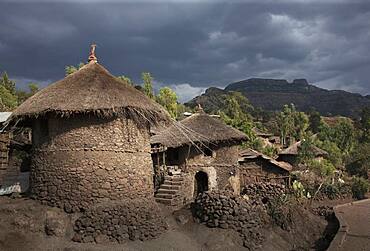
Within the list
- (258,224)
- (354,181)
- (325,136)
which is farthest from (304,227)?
(325,136)

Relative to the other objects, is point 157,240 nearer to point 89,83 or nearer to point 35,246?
point 35,246

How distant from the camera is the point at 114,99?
517 inches

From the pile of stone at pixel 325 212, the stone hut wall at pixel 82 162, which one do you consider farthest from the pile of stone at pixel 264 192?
the stone hut wall at pixel 82 162

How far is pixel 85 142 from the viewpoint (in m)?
12.8

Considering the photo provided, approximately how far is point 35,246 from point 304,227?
1060cm

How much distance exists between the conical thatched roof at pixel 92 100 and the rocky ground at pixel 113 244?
3120mm

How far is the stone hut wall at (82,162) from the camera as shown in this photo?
12.7 m

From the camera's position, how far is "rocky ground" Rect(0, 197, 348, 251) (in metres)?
11.4

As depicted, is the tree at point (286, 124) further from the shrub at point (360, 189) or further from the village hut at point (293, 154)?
the shrub at point (360, 189)

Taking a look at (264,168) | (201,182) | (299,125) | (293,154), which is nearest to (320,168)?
(264,168)

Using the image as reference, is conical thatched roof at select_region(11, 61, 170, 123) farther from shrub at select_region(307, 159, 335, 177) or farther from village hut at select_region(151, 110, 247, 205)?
shrub at select_region(307, 159, 335, 177)

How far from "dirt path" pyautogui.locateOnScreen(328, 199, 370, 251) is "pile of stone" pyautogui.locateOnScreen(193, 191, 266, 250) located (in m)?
2.89

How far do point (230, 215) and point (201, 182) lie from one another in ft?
24.7

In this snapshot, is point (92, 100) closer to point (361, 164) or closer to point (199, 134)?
point (199, 134)
